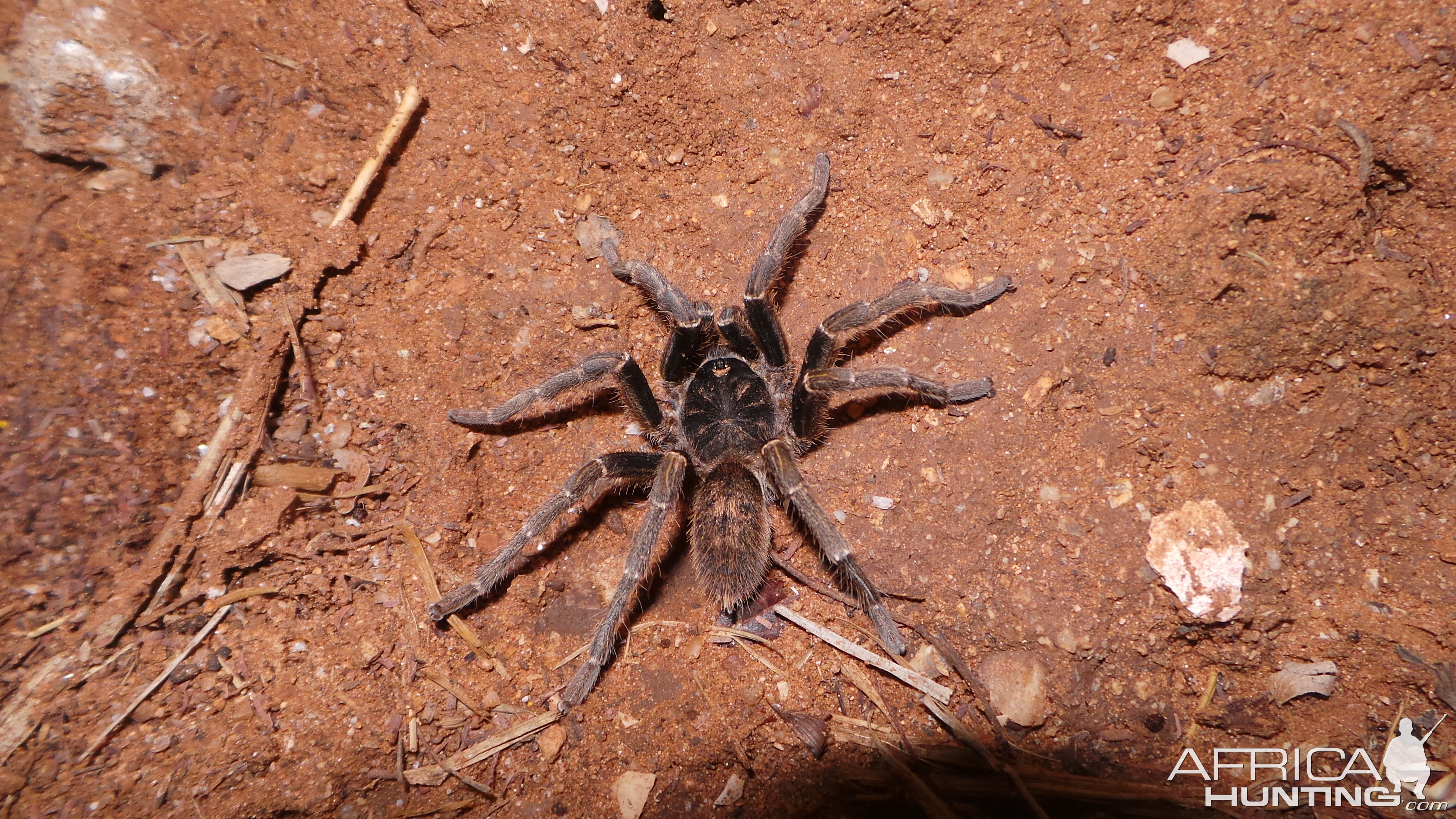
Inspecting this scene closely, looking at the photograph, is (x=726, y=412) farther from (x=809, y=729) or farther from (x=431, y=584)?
(x=431, y=584)

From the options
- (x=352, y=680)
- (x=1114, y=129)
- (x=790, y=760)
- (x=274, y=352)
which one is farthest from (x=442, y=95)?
(x=790, y=760)

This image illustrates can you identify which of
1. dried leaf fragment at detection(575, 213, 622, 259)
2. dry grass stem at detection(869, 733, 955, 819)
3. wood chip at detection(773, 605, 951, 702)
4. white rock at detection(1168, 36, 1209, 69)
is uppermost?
white rock at detection(1168, 36, 1209, 69)

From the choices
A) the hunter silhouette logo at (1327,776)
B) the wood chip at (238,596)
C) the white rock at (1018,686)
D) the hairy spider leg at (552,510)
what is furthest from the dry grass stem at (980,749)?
the wood chip at (238,596)

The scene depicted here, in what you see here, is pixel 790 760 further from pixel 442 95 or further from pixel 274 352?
pixel 442 95

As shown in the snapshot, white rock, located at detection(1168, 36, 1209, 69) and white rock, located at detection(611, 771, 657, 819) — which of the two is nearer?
white rock, located at detection(611, 771, 657, 819)

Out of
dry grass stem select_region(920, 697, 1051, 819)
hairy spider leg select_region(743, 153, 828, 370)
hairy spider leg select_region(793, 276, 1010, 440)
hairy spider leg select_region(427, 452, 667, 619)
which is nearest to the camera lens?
dry grass stem select_region(920, 697, 1051, 819)

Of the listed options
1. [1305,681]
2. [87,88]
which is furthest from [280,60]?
[1305,681]

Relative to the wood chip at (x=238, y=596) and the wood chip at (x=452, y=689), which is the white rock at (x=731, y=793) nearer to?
the wood chip at (x=452, y=689)

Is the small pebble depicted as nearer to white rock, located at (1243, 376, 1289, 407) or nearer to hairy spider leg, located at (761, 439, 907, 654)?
white rock, located at (1243, 376, 1289, 407)

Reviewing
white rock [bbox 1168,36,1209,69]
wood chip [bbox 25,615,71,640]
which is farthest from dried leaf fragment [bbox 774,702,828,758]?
white rock [bbox 1168,36,1209,69]
